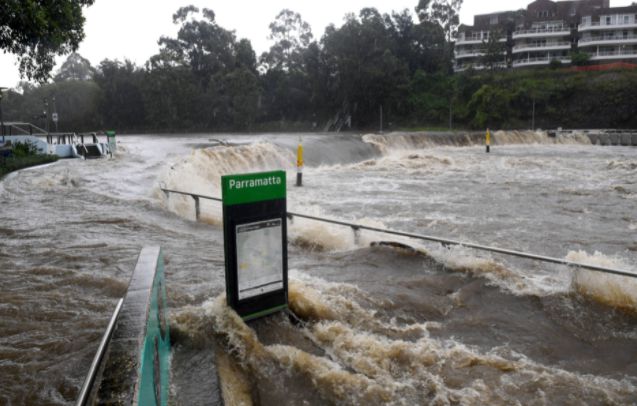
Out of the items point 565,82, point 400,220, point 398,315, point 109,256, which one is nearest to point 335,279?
point 398,315

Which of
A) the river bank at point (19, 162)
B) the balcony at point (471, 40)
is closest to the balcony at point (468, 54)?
the balcony at point (471, 40)

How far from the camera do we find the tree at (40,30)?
1339 cm

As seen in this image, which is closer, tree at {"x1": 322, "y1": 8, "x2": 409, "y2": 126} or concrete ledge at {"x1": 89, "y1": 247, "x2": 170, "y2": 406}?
concrete ledge at {"x1": 89, "y1": 247, "x2": 170, "y2": 406}

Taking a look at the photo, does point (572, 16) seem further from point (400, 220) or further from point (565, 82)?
point (400, 220)

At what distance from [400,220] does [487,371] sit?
8863mm

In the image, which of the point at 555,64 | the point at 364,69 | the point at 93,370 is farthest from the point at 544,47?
the point at 93,370

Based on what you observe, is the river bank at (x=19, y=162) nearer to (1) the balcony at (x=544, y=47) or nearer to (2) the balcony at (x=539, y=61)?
(2) the balcony at (x=539, y=61)

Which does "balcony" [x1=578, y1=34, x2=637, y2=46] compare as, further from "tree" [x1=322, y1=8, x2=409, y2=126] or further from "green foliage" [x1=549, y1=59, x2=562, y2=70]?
"tree" [x1=322, y1=8, x2=409, y2=126]

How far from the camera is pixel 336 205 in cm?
1609

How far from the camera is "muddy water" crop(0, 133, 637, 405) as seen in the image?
4230 mm

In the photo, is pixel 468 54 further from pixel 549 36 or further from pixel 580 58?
pixel 580 58

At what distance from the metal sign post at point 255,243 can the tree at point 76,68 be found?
422ft

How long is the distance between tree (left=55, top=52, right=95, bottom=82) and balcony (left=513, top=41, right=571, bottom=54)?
303ft

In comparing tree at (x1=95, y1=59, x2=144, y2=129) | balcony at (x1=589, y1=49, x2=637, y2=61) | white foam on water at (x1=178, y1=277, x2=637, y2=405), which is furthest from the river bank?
balcony at (x1=589, y1=49, x2=637, y2=61)
